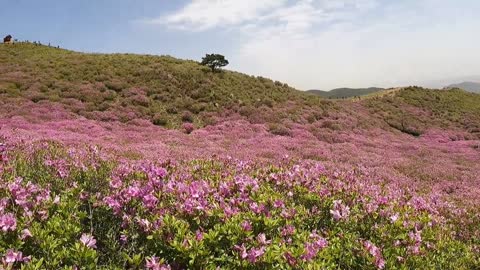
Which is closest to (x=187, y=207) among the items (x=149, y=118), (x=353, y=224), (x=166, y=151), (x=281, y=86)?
(x=353, y=224)

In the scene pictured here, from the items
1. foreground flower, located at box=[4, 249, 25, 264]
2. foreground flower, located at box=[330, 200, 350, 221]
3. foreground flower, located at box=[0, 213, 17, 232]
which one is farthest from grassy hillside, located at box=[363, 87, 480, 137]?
foreground flower, located at box=[4, 249, 25, 264]

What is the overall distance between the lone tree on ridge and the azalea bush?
36098 millimetres

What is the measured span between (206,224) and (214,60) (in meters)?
39.4

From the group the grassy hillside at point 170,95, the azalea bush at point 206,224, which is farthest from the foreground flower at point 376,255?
the grassy hillside at point 170,95

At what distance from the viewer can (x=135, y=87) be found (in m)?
35.8

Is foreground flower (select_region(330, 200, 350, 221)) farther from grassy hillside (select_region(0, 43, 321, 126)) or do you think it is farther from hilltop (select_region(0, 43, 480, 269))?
grassy hillside (select_region(0, 43, 321, 126))

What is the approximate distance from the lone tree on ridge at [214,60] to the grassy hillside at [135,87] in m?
1.01

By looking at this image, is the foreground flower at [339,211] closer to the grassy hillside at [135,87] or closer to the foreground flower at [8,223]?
the foreground flower at [8,223]

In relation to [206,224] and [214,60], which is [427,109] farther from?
[206,224]

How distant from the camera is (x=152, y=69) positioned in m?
40.8

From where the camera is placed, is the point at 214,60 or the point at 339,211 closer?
the point at 339,211

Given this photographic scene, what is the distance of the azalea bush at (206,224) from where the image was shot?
4.57m

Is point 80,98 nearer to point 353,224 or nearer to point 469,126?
point 353,224

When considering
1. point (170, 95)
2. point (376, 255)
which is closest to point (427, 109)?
point (170, 95)
